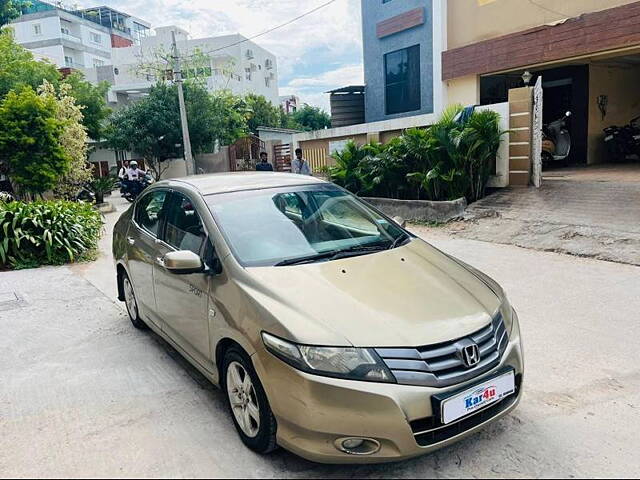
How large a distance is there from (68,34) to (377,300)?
68375mm

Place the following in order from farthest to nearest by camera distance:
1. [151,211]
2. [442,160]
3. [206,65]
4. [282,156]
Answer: [206,65]
[282,156]
[442,160]
[151,211]

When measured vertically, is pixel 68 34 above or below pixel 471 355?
above

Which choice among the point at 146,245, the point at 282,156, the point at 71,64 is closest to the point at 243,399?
the point at 146,245

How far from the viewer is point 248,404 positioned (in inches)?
110

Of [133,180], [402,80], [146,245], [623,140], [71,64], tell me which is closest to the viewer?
[146,245]

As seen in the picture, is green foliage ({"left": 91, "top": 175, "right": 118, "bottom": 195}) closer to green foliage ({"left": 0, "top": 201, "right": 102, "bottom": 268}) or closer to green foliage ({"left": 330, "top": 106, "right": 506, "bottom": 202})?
green foliage ({"left": 0, "top": 201, "right": 102, "bottom": 268})

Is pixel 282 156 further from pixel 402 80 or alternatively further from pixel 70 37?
pixel 70 37

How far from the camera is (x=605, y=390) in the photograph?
11.2ft

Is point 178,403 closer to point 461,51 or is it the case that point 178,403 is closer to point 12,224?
point 12,224

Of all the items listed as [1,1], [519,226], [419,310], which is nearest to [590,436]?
[419,310]

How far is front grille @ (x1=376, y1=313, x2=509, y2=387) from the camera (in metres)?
2.35

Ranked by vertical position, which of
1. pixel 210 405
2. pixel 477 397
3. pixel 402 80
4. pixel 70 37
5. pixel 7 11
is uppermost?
pixel 70 37

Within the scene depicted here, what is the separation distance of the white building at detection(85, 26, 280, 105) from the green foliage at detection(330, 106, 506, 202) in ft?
77.9

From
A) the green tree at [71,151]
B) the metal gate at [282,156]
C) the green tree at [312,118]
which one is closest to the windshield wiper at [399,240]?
the green tree at [71,151]
